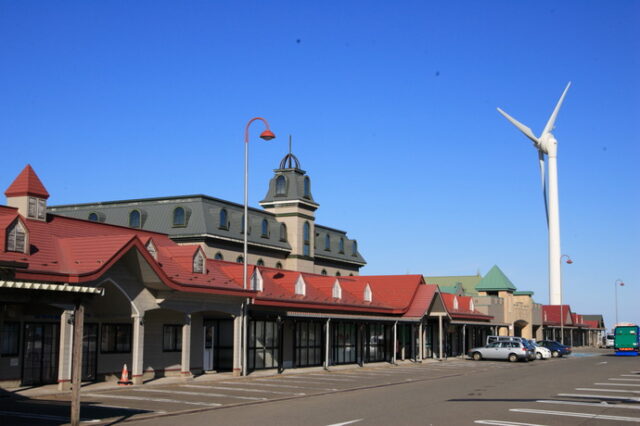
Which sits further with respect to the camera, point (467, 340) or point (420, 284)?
point (467, 340)

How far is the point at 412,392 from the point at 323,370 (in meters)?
14.5

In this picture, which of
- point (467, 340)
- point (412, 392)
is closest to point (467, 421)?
point (412, 392)

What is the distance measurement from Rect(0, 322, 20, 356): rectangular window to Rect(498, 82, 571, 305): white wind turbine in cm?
8130

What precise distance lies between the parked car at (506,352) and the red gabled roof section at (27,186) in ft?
124

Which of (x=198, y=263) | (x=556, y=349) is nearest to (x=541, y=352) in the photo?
(x=556, y=349)

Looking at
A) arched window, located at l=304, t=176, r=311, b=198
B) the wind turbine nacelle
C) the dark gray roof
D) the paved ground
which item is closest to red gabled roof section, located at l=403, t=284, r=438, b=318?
the dark gray roof

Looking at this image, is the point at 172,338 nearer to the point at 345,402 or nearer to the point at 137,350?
the point at 137,350

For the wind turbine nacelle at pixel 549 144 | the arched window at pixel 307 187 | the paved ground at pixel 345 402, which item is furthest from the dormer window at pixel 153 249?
the wind turbine nacelle at pixel 549 144

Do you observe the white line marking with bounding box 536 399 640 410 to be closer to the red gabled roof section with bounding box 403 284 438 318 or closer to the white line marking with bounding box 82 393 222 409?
the white line marking with bounding box 82 393 222 409

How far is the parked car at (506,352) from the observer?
5519 cm

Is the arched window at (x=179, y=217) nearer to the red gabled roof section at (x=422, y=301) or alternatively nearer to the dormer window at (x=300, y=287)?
the red gabled roof section at (x=422, y=301)

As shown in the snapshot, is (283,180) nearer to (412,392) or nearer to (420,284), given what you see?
(420,284)

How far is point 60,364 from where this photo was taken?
2530cm

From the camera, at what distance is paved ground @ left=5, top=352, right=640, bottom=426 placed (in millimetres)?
18047
